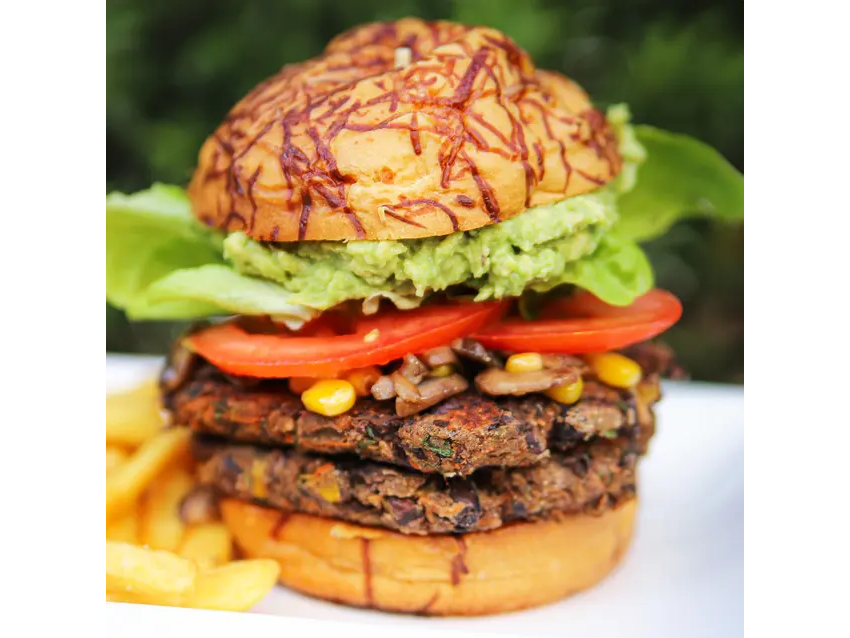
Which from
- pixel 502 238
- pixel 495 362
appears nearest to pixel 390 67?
pixel 502 238

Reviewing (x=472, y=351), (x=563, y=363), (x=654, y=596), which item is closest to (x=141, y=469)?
(x=472, y=351)

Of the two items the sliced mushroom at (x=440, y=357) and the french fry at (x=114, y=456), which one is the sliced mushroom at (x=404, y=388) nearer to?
the sliced mushroom at (x=440, y=357)

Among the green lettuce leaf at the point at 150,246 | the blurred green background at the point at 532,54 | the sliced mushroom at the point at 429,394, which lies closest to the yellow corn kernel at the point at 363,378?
the sliced mushroom at the point at 429,394

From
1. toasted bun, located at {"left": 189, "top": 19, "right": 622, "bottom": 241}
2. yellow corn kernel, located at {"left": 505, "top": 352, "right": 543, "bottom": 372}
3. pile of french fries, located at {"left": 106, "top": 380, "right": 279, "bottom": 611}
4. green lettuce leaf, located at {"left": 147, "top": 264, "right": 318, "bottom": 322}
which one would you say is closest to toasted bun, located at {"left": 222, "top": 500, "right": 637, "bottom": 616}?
pile of french fries, located at {"left": 106, "top": 380, "right": 279, "bottom": 611}

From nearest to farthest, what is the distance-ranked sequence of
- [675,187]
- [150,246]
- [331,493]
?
1. [331,493]
2. [150,246]
3. [675,187]

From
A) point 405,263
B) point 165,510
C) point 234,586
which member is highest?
point 405,263

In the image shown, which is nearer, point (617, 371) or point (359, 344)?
point (359, 344)

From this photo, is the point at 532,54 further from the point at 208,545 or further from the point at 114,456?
the point at 208,545
